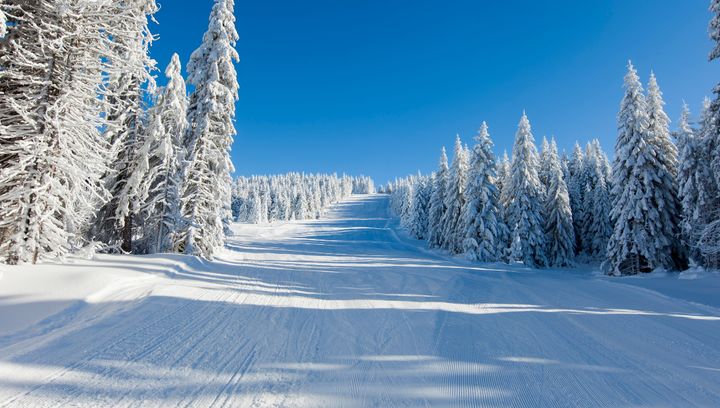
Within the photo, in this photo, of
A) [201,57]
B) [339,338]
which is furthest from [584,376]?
[201,57]

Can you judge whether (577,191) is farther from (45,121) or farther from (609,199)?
(45,121)

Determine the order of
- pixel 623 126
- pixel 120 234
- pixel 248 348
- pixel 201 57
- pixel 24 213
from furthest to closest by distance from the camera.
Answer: pixel 623 126 < pixel 201 57 < pixel 120 234 < pixel 24 213 < pixel 248 348

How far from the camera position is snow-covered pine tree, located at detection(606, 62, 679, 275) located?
2302 centimetres

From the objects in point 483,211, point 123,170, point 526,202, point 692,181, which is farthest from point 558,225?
point 123,170

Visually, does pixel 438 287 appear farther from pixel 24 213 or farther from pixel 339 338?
pixel 24 213

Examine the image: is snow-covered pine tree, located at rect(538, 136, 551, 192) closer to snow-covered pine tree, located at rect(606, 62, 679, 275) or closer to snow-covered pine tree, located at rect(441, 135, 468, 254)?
snow-covered pine tree, located at rect(441, 135, 468, 254)

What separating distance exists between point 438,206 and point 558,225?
14.5 meters

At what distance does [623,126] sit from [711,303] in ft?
61.8

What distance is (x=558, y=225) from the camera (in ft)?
108

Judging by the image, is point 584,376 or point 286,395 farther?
point 584,376

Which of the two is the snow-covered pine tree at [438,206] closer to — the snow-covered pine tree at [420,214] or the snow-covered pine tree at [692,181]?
the snow-covered pine tree at [420,214]

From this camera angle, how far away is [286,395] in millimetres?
3969

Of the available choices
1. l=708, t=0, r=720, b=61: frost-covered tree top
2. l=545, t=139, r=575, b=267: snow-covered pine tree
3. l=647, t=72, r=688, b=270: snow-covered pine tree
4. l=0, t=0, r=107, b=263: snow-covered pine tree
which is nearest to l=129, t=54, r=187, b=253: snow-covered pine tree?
l=0, t=0, r=107, b=263: snow-covered pine tree

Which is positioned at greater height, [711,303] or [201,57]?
[201,57]
